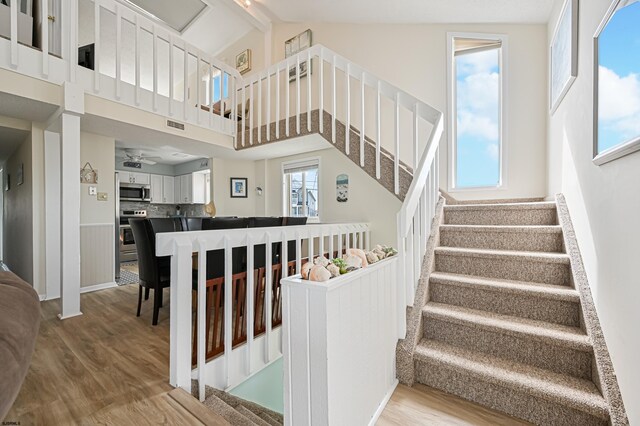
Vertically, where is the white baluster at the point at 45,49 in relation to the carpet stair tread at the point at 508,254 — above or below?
above

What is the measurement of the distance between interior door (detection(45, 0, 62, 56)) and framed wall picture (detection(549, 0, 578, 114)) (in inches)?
164

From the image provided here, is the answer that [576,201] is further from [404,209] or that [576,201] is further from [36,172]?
[36,172]

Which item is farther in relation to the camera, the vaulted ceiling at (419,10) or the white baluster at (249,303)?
the vaulted ceiling at (419,10)

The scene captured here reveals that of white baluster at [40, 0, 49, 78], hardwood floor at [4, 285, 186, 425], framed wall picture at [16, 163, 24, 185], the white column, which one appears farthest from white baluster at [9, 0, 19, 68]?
hardwood floor at [4, 285, 186, 425]

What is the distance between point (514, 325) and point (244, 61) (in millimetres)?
5687

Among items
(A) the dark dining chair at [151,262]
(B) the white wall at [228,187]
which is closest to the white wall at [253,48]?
(B) the white wall at [228,187]

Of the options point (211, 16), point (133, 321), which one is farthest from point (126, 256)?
point (211, 16)

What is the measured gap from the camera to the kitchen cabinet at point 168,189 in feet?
22.9

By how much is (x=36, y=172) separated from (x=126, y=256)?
3048mm

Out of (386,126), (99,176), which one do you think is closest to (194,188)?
(99,176)

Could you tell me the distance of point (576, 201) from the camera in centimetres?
187

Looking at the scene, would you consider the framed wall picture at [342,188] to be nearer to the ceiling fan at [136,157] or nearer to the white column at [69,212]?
the white column at [69,212]

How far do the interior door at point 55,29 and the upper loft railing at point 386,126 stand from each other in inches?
79.6

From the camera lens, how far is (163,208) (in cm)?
725
